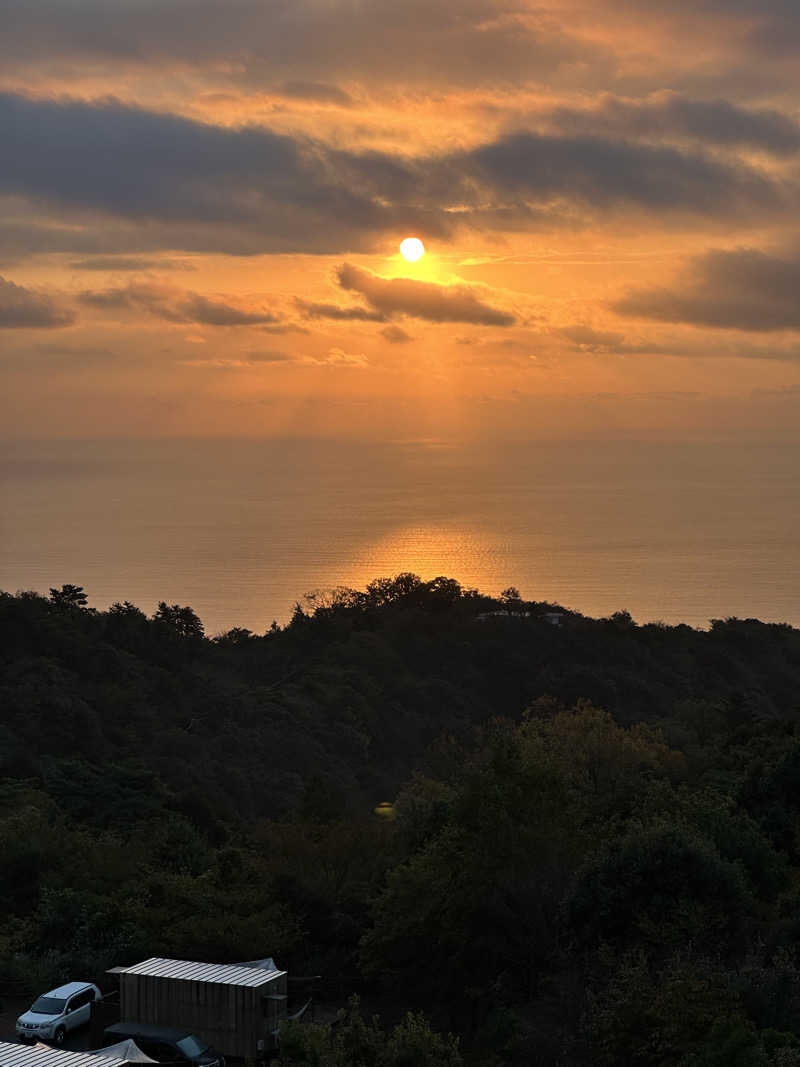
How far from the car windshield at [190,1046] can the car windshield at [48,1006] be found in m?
2.51

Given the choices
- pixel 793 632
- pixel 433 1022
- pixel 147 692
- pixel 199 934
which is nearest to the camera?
pixel 433 1022

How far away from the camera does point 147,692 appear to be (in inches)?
2397

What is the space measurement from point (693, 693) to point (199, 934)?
56.0m

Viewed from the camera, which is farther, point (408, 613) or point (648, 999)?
point (408, 613)

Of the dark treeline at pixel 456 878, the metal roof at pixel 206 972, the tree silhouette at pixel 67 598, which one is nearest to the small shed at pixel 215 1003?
the metal roof at pixel 206 972

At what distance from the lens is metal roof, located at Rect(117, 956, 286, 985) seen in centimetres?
1939

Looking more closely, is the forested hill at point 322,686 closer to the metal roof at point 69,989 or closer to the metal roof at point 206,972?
the metal roof at point 69,989

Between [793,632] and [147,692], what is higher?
[793,632]

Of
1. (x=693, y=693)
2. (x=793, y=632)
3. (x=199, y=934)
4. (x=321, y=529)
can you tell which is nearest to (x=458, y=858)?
(x=199, y=934)

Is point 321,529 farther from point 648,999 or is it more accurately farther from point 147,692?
point 648,999

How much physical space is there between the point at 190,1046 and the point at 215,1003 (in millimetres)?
746

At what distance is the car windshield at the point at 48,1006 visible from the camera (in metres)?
20.0

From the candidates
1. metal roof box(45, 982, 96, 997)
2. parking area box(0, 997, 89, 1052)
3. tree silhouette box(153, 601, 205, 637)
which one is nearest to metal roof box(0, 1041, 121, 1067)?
parking area box(0, 997, 89, 1052)

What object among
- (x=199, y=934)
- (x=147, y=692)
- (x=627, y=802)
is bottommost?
(x=199, y=934)
